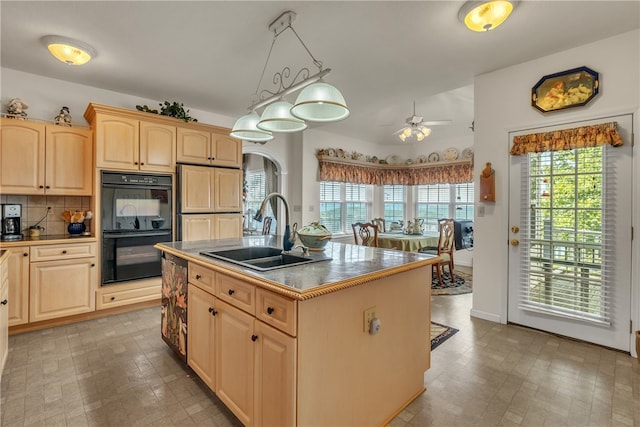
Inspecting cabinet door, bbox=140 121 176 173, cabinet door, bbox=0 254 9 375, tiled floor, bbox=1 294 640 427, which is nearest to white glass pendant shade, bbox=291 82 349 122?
tiled floor, bbox=1 294 640 427

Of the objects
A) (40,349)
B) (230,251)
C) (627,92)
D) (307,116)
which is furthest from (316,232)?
(627,92)

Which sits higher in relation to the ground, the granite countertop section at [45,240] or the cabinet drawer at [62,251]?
the granite countertop section at [45,240]

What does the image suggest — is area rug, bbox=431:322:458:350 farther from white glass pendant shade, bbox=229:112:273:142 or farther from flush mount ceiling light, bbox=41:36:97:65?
flush mount ceiling light, bbox=41:36:97:65

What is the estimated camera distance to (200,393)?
2006mm

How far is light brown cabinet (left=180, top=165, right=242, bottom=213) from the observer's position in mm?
3814

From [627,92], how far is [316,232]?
2817mm

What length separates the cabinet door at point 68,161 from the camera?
317 centimetres

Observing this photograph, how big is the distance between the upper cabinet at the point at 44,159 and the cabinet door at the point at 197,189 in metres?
0.95

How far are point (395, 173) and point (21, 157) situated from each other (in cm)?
616

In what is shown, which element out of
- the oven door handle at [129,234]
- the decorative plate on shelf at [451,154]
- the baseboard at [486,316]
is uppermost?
the decorative plate on shelf at [451,154]

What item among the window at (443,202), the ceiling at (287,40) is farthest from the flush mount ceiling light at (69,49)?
the window at (443,202)

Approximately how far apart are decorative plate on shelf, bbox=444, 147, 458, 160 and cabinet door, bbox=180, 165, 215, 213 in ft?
15.6

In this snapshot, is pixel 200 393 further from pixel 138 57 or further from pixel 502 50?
pixel 502 50

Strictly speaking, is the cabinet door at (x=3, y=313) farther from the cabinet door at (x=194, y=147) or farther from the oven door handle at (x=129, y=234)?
the cabinet door at (x=194, y=147)
